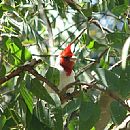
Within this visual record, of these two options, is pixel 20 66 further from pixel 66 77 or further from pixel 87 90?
pixel 66 77

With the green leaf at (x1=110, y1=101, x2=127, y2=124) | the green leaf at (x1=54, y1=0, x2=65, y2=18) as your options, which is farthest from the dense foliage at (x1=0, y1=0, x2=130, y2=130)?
the green leaf at (x1=54, y1=0, x2=65, y2=18)

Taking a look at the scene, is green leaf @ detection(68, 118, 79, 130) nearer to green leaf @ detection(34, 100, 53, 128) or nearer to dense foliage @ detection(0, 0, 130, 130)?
dense foliage @ detection(0, 0, 130, 130)

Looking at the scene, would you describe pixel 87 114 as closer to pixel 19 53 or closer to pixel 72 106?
pixel 72 106

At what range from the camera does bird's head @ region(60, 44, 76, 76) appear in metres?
1.32

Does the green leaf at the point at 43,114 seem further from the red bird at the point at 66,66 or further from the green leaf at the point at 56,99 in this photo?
the red bird at the point at 66,66

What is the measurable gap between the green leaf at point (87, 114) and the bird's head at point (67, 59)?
1.63 feet

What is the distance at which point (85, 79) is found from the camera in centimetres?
104

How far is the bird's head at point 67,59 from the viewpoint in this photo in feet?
4.33

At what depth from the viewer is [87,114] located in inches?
29.9

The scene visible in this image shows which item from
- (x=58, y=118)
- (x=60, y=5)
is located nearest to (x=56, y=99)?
(x=58, y=118)

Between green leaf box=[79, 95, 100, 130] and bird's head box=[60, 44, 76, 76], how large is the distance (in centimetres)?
50

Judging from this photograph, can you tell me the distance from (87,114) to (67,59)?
2.09ft

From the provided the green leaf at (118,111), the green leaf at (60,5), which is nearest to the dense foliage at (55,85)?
the green leaf at (118,111)

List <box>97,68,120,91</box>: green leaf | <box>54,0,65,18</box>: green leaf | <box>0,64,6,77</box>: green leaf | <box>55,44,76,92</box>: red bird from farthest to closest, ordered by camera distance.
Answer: <box>55,44,76,92</box>: red bird
<box>54,0,65,18</box>: green leaf
<box>0,64,6,77</box>: green leaf
<box>97,68,120,91</box>: green leaf
